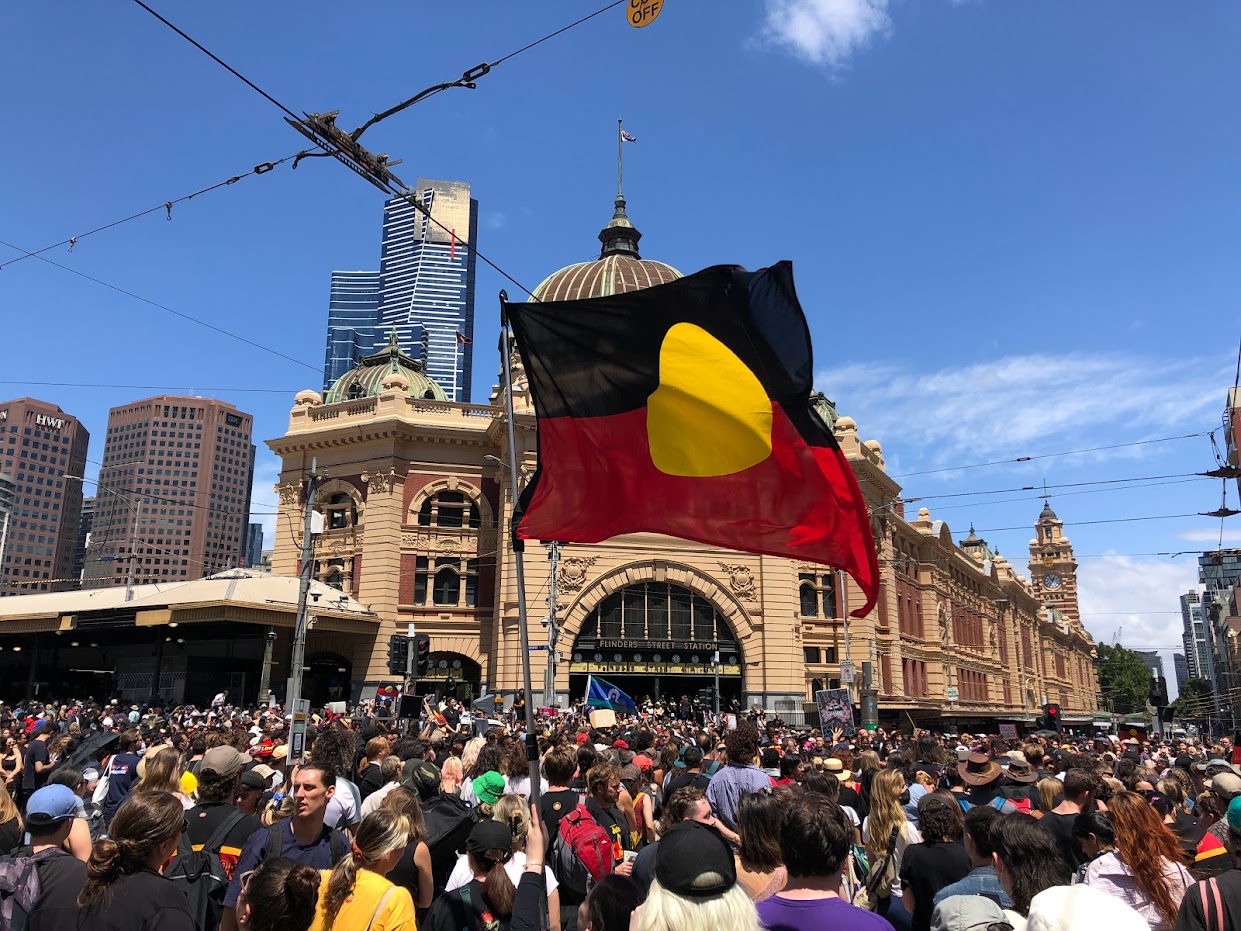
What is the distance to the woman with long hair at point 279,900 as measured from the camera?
12.8 ft

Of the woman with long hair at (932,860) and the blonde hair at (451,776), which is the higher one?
the blonde hair at (451,776)

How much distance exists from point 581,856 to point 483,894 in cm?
86

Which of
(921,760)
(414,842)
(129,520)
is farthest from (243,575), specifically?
(129,520)

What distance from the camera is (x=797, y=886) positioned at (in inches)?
152

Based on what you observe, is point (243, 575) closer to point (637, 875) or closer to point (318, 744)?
point (318, 744)

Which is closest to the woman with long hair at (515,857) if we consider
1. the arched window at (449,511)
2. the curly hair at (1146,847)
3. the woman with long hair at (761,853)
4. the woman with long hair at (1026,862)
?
the woman with long hair at (761,853)

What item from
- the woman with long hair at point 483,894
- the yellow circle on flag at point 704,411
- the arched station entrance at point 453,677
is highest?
the yellow circle on flag at point 704,411

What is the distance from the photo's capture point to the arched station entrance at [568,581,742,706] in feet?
138

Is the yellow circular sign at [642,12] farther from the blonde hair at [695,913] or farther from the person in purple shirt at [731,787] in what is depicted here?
the blonde hair at [695,913]

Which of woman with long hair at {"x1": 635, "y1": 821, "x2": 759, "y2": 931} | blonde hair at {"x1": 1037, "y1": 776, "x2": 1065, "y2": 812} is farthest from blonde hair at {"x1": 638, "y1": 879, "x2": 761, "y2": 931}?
blonde hair at {"x1": 1037, "y1": 776, "x2": 1065, "y2": 812}

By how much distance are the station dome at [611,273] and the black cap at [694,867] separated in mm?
45949

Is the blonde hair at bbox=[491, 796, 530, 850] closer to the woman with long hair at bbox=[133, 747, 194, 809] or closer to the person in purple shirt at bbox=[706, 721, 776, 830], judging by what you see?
the person in purple shirt at bbox=[706, 721, 776, 830]

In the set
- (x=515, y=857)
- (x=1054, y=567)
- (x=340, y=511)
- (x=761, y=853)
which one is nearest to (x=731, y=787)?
(x=515, y=857)

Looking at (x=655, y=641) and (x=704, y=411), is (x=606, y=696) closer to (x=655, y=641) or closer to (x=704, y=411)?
(x=655, y=641)
